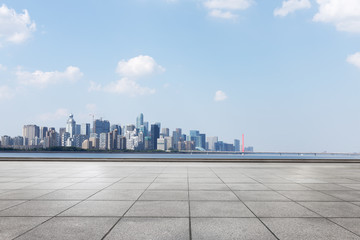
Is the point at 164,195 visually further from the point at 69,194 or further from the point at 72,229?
the point at 72,229

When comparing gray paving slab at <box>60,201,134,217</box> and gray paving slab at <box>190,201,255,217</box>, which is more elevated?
gray paving slab at <box>60,201,134,217</box>

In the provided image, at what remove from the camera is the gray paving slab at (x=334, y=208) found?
722cm

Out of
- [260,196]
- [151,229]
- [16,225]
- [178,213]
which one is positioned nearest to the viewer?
[151,229]

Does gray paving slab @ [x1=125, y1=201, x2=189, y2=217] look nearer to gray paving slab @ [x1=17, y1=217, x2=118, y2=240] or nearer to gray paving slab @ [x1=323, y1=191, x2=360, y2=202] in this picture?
gray paving slab @ [x1=17, y1=217, x2=118, y2=240]

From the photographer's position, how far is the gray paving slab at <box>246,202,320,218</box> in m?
7.12

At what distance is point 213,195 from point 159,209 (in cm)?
279

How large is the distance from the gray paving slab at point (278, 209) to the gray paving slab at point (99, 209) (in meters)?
3.88

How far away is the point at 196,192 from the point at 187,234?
4.70 meters

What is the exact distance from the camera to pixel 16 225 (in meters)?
6.14

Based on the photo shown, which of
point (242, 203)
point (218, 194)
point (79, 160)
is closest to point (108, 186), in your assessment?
point (218, 194)

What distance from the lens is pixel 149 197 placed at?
9.23 metres

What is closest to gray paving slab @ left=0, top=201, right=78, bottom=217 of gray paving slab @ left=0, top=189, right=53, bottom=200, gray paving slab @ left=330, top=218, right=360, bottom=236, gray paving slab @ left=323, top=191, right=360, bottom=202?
gray paving slab @ left=0, top=189, right=53, bottom=200

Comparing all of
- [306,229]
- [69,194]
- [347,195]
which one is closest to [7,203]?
[69,194]

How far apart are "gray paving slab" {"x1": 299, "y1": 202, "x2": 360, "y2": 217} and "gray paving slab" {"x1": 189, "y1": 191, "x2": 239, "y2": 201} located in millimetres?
2395
